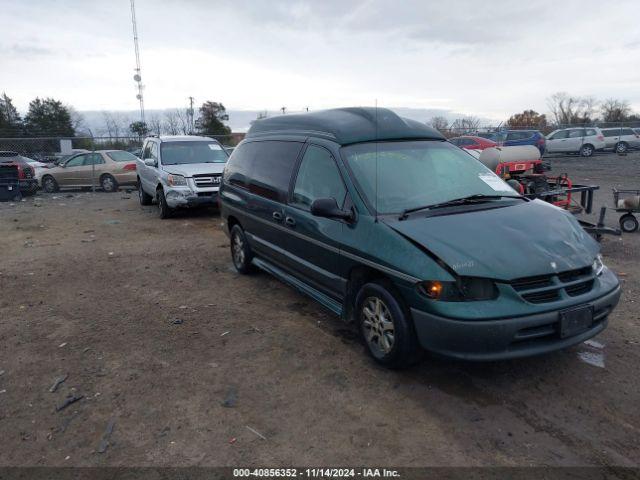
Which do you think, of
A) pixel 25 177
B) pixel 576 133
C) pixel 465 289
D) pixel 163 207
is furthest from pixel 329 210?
pixel 576 133

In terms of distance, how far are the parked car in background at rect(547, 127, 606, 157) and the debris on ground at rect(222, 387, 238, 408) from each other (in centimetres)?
2704

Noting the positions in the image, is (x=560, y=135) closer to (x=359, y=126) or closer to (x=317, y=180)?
(x=359, y=126)

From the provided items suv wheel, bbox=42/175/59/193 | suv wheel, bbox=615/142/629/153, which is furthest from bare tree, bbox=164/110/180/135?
suv wheel, bbox=615/142/629/153

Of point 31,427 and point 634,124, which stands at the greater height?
point 634,124

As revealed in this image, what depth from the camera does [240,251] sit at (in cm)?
635

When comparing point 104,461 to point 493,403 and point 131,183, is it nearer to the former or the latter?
point 493,403

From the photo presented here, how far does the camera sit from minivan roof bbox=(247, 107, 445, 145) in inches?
174

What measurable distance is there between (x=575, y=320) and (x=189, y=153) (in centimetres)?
974

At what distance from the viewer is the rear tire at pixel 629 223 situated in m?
8.24

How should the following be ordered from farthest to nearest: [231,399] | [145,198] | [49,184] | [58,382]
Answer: [49,184], [145,198], [58,382], [231,399]

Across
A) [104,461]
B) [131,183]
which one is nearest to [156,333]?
[104,461]

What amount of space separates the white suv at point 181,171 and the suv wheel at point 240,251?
365cm

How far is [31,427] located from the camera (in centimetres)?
324

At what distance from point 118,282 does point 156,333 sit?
2.04 m
